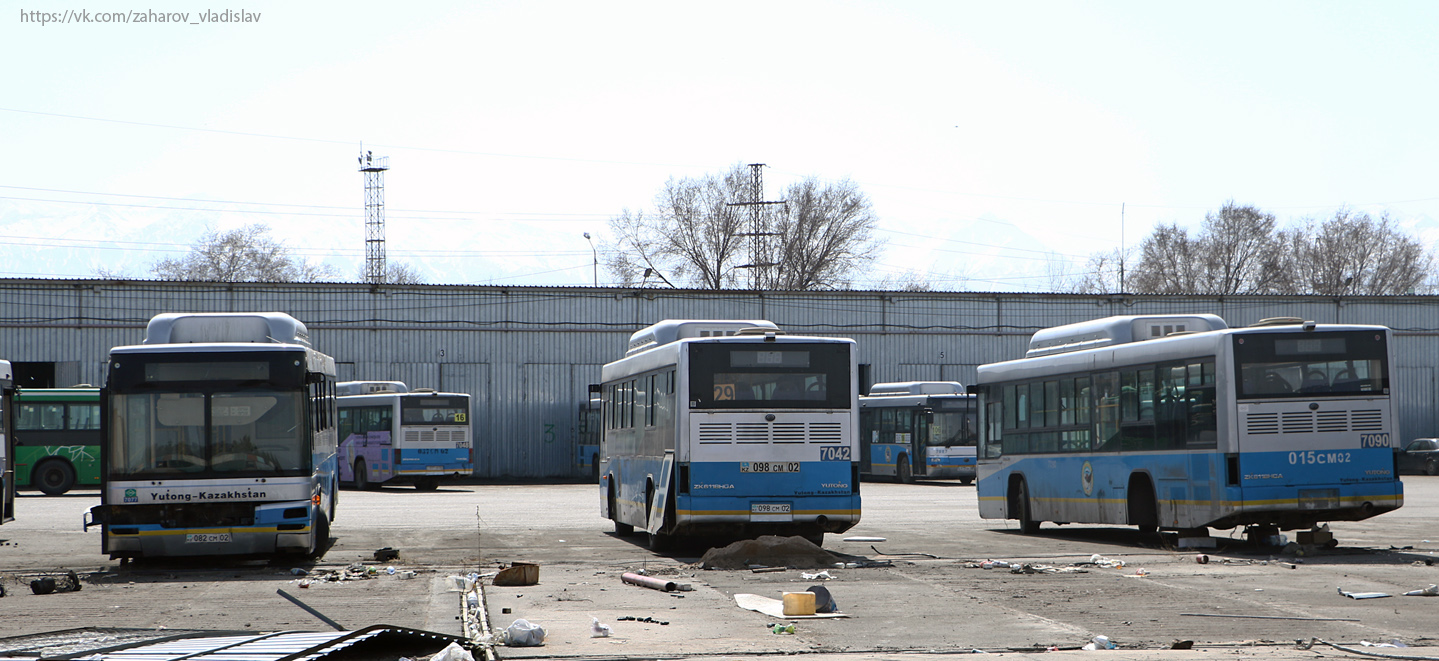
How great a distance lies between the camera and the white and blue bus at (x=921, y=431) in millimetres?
39281

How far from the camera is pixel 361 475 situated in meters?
39.4

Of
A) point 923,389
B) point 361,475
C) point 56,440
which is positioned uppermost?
point 923,389

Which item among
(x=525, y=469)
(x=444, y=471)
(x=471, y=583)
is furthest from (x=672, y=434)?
(x=525, y=469)

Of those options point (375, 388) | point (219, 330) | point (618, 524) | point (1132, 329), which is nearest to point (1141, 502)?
point (1132, 329)

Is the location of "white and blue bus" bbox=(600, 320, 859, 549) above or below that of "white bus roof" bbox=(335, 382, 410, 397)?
below

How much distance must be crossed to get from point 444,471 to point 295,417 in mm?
23298

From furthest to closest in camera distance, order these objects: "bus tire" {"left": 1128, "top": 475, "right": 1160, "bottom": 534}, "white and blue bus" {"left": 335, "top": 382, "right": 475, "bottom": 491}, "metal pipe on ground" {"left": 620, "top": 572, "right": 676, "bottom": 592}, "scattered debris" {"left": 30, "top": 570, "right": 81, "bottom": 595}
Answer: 1. "white and blue bus" {"left": 335, "top": 382, "right": 475, "bottom": 491}
2. "bus tire" {"left": 1128, "top": 475, "right": 1160, "bottom": 534}
3. "scattered debris" {"left": 30, "top": 570, "right": 81, "bottom": 595}
4. "metal pipe on ground" {"left": 620, "top": 572, "right": 676, "bottom": 592}

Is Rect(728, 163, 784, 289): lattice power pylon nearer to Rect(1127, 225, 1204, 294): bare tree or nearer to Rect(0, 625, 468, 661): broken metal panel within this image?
Rect(1127, 225, 1204, 294): bare tree

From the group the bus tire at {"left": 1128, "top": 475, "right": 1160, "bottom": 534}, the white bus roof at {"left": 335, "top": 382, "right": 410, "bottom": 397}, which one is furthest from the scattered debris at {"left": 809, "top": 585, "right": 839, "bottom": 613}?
the white bus roof at {"left": 335, "top": 382, "right": 410, "bottom": 397}

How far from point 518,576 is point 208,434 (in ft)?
15.0

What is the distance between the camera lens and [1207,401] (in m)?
16.2

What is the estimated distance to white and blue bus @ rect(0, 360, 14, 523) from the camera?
19422 mm

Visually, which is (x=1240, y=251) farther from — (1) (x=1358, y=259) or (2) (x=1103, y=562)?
(2) (x=1103, y=562)

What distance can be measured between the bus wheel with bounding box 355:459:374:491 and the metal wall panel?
6.41 meters
